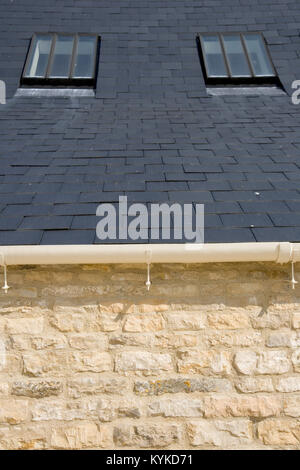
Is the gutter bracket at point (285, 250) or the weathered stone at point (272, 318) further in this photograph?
the weathered stone at point (272, 318)

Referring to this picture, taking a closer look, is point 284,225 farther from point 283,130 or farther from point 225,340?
point 283,130

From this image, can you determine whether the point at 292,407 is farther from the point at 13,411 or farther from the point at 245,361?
the point at 13,411

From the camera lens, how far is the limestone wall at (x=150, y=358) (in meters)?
2.55

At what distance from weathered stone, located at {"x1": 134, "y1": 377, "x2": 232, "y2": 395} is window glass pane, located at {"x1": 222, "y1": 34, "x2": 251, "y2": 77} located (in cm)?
452

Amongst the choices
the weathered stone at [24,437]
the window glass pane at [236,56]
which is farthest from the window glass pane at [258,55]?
the weathered stone at [24,437]

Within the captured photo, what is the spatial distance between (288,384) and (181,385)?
2.67 ft

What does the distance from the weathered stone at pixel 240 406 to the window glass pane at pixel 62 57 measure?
4.81m

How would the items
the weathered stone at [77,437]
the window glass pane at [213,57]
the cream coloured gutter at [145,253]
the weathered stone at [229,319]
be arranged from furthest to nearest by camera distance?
the window glass pane at [213,57], the weathered stone at [229,319], the weathered stone at [77,437], the cream coloured gutter at [145,253]

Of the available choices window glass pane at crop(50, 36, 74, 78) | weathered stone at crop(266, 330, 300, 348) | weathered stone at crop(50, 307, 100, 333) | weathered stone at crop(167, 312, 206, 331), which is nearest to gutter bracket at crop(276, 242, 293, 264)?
weathered stone at crop(266, 330, 300, 348)

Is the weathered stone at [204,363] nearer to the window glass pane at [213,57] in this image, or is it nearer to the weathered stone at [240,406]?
the weathered stone at [240,406]

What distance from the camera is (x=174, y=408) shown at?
8.41 ft

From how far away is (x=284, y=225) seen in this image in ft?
8.69

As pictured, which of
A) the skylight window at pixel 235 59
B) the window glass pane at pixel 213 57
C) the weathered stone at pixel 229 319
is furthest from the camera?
the window glass pane at pixel 213 57
